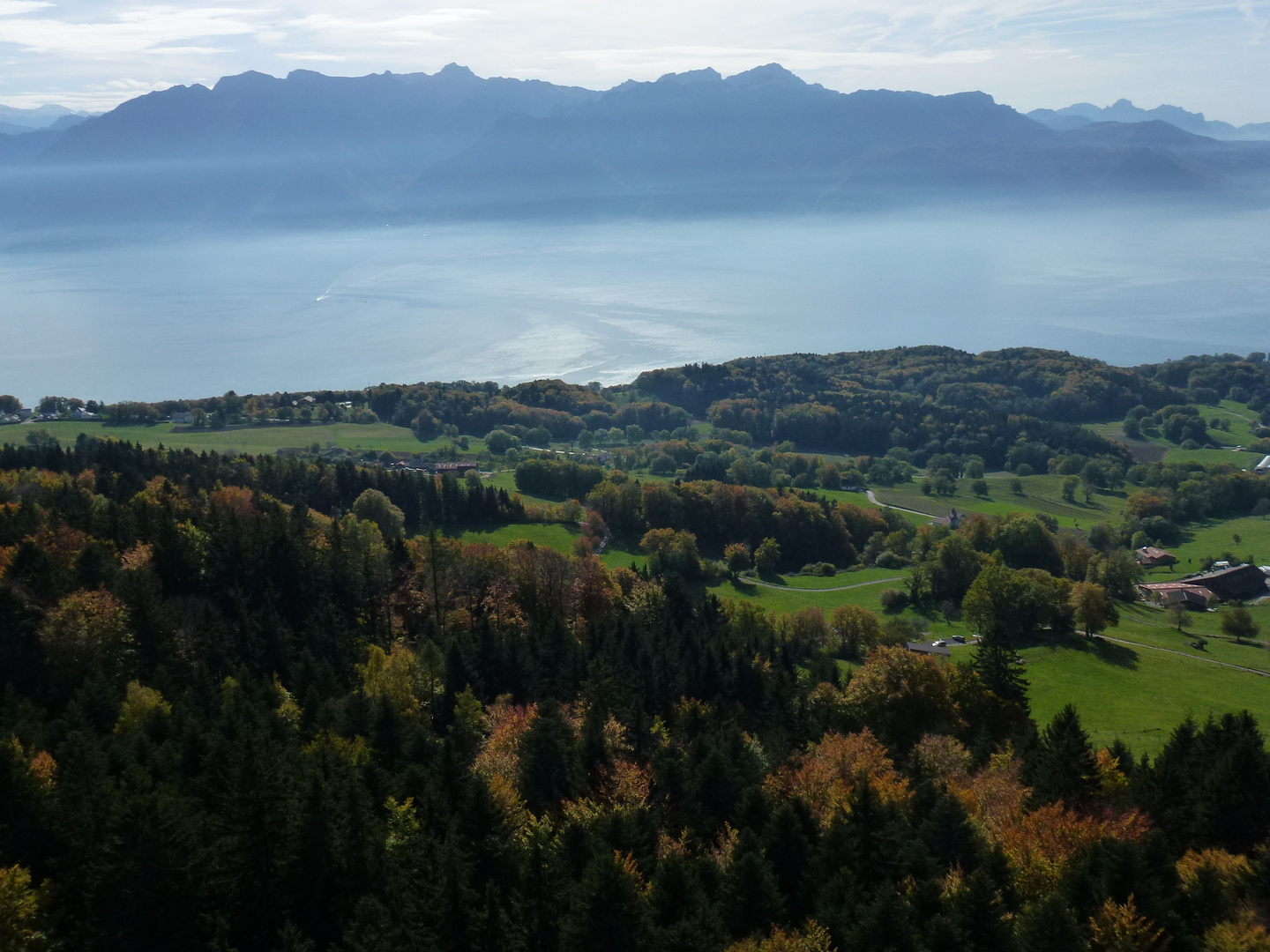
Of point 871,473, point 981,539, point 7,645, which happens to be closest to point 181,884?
point 7,645

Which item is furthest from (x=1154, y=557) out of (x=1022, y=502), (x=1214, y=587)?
(x=1022, y=502)

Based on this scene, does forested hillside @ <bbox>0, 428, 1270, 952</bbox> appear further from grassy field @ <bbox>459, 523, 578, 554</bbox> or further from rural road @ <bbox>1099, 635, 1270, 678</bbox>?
grassy field @ <bbox>459, 523, 578, 554</bbox>

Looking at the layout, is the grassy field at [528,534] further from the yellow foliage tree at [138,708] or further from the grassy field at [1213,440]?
the grassy field at [1213,440]

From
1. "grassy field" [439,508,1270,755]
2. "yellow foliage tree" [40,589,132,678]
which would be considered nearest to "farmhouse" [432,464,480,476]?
"grassy field" [439,508,1270,755]

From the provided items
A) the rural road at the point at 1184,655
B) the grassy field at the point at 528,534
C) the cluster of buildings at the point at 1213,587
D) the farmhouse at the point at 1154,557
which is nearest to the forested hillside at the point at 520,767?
the rural road at the point at 1184,655

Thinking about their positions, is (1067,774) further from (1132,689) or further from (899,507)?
(899,507)

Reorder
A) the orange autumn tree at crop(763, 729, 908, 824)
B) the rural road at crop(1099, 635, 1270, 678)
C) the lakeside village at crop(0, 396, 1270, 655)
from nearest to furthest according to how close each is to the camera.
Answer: the orange autumn tree at crop(763, 729, 908, 824) → the rural road at crop(1099, 635, 1270, 678) → the lakeside village at crop(0, 396, 1270, 655)

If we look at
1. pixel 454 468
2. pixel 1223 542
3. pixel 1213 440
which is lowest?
pixel 1223 542
